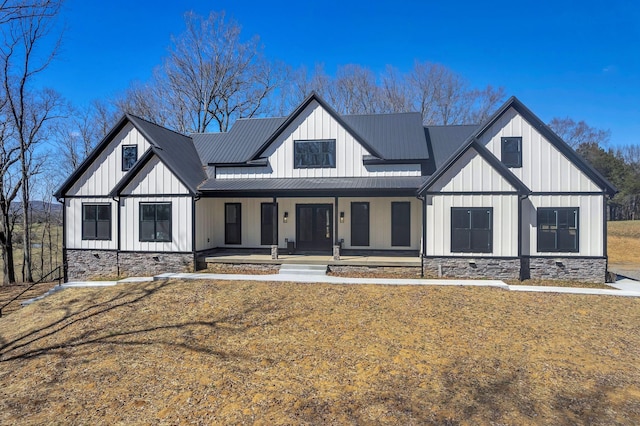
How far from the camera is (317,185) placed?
14.0 metres

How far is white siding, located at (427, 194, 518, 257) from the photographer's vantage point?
40.2 ft

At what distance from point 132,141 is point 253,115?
62.6 feet

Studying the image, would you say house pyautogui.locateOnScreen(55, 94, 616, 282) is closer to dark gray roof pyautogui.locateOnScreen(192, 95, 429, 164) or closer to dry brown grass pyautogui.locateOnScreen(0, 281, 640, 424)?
dark gray roof pyautogui.locateOnScreen(192, 95, 429, 164)

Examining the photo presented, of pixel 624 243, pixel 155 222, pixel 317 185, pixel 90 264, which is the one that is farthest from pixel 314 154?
pixel 624 243

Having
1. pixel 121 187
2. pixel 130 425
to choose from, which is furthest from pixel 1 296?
pixel 130 425

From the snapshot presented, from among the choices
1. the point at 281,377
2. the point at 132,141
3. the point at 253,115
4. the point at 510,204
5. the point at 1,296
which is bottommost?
the point at 1,296

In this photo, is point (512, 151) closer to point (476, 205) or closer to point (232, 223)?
point (476, 205)

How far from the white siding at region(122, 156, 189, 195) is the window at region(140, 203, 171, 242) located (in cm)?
58

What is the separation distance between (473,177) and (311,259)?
6.70 metres

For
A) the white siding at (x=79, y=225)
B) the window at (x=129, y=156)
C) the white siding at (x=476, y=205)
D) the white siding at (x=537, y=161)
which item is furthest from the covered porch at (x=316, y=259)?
the window at (x=129, y=156)

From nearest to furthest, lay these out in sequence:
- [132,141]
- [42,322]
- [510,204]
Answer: [42,322] < [510,204] < [132,141]

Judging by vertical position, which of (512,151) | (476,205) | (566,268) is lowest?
(566,268)

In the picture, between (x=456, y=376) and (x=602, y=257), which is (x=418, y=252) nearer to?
(x=602, y=257)

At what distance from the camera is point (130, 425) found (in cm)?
494
